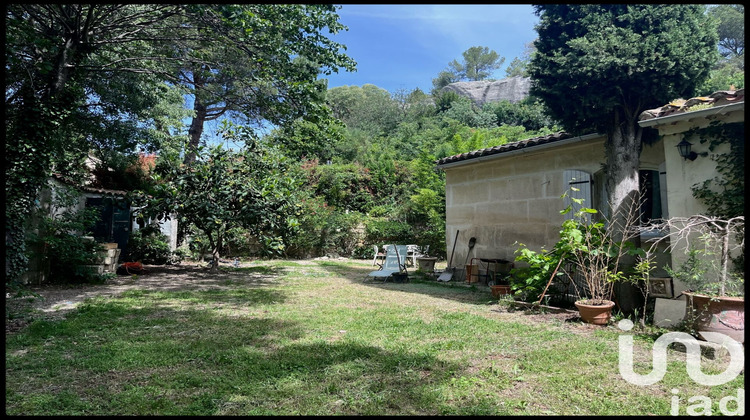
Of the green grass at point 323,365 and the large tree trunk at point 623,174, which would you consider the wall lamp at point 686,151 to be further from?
the green grass at point 323,365

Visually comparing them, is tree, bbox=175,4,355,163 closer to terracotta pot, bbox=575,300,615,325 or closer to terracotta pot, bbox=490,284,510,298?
terracotta pot, bbox=490,284,510,298

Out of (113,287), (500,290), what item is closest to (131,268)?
(113,287)

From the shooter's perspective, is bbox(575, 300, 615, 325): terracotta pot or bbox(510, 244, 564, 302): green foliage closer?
bbox(575, 300, 615, 325): terracotta pot

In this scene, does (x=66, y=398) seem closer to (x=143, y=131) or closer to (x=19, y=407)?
(x=19, y=407)

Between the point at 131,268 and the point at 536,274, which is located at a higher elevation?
the point at 536,274

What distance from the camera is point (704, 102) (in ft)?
16.6

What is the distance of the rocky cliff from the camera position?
44.8 metres

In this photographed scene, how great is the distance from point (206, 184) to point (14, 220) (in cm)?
436

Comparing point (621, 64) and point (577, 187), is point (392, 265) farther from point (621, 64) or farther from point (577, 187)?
point (621, 64)

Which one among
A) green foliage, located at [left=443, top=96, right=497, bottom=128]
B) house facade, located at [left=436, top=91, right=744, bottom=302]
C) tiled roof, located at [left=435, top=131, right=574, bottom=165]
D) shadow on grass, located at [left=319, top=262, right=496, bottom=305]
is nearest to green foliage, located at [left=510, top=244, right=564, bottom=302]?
shadow on grass, located at [left=319, top=262, right=496, bottom=305]

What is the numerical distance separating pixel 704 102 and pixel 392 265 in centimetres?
680

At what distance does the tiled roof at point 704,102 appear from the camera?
480cm

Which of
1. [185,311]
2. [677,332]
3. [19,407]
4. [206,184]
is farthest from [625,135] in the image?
[206,184]

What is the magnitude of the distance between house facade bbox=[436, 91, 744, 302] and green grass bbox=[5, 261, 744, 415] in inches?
92.8
